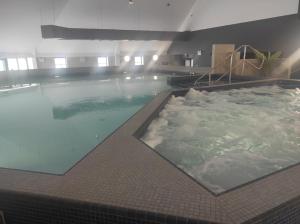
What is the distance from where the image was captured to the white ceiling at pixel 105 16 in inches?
329

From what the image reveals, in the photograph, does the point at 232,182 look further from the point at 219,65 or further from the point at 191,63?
the point at 191,63

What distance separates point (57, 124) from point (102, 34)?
295 inches

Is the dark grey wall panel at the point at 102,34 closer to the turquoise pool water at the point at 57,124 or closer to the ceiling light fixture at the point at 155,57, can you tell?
the ceiling light fixture at the point at 155,57

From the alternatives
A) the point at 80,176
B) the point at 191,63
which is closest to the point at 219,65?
the point at 191,63

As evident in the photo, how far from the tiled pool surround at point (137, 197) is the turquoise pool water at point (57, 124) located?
593 millimetres

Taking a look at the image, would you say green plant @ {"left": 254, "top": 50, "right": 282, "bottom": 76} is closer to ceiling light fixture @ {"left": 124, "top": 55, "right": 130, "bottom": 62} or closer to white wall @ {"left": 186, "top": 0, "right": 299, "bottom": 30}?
white wall @ {"left": 186, "top": 0, "right": 299, "bottom": 30}

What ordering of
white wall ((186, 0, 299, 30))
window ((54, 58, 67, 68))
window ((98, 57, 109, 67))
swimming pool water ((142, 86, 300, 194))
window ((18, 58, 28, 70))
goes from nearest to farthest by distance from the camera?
1. swimming pool water ((142, 86, 300, 194))
2. white wall ((186, 0, 299, 30))
3. window ((18, 58, 28, 70))
4. window ((54, 58, 67, 68))
5. window ((98, 57, 109, 67))

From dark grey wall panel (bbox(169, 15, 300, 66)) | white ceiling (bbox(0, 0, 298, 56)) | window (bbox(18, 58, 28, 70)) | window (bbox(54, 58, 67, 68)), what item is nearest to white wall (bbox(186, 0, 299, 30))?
white ceiling (bbox(0, 0, 298, 56))

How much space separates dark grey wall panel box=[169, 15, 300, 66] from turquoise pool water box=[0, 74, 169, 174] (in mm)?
5129

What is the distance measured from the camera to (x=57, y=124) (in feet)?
11.1

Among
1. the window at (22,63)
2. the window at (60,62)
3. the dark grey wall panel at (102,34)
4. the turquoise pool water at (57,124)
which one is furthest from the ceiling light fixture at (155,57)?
the turquoise pool water at (57,124)

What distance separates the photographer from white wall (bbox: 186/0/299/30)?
7787 millimetres

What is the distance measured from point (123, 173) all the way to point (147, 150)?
0.38 metres

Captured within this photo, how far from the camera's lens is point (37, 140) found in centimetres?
279
